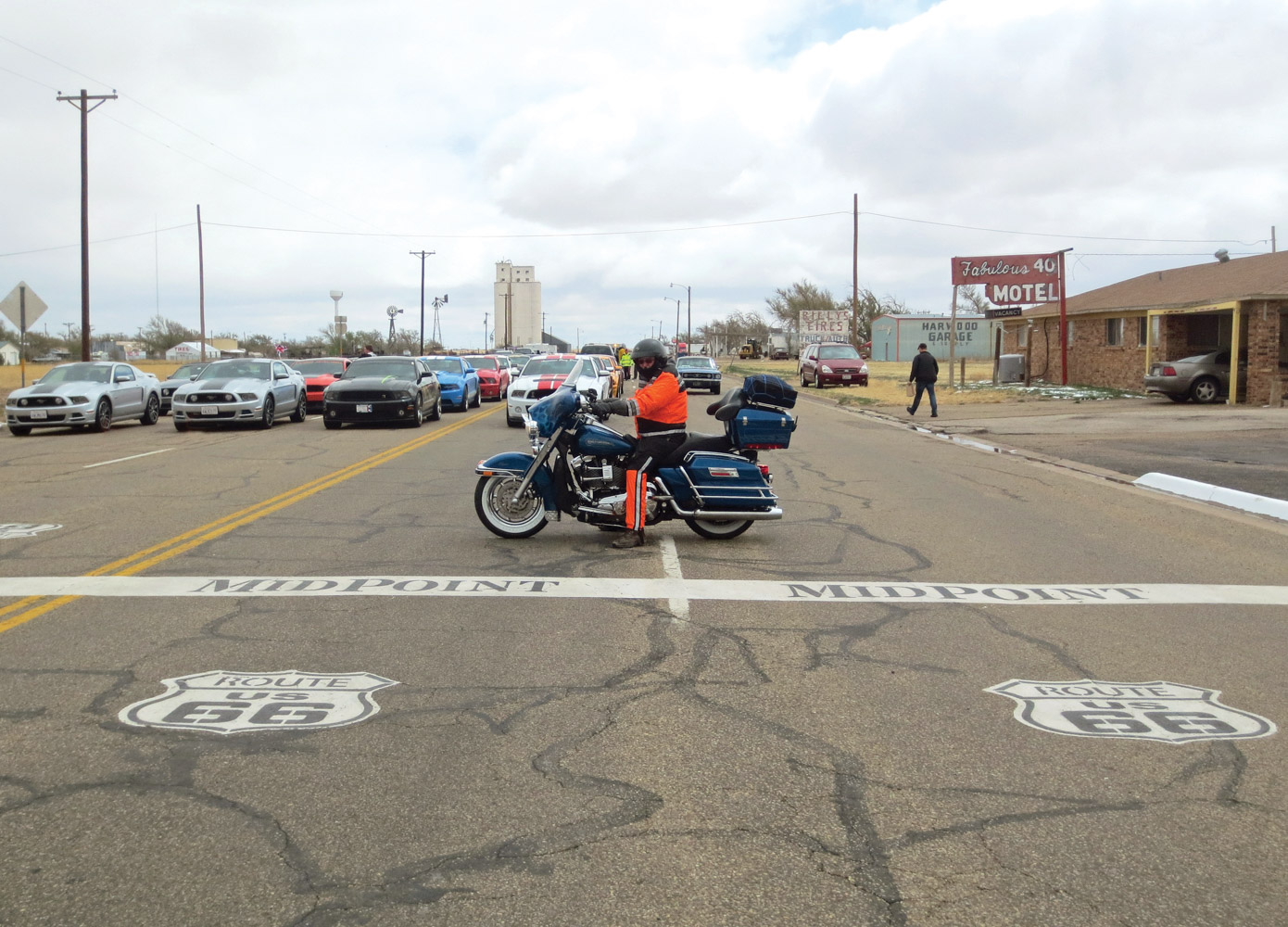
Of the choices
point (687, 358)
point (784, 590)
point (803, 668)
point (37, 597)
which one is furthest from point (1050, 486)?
point (687, 358)

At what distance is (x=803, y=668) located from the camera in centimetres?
587

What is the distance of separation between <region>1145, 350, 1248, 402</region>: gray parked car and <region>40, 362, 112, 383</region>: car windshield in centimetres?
2520

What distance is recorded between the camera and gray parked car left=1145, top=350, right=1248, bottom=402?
28031 mm

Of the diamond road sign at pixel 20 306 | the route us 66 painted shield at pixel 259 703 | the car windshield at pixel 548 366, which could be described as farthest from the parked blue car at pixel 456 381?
the route us 66 painted shield at pixel 259 703

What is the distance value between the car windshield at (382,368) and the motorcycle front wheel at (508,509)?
50.4 ft

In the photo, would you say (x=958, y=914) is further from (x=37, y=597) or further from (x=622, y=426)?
(x=622, y=426)

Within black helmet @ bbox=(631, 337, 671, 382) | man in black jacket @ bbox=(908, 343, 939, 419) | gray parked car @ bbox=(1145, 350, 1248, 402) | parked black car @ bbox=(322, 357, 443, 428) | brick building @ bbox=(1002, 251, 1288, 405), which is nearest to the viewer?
black helmet @ bbox=(631, 337, 671, 382)

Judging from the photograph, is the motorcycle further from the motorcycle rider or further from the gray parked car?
the gray parked car

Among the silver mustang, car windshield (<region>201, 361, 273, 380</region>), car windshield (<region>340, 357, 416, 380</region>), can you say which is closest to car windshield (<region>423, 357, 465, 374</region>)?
car windshield (<region>340, 357, 416, 380</region>)

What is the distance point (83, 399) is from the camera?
75.0ft

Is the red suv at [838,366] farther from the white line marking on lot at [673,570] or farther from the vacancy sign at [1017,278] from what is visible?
the white line marking on lot at [673,570]

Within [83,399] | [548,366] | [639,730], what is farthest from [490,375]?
[639,730]

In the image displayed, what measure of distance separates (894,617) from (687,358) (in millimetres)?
38092

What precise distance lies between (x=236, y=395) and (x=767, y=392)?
16719 millimetres
